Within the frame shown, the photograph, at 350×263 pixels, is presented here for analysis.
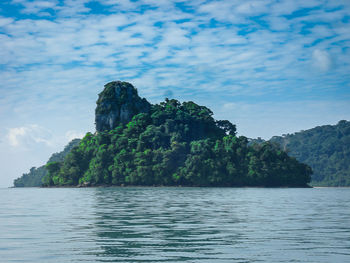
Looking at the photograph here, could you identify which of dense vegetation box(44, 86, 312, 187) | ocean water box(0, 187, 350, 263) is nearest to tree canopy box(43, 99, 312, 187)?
dense vegetation box(44, 86, 312, 187)

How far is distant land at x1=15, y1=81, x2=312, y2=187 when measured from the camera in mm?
134875

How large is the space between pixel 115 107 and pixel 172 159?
124ft

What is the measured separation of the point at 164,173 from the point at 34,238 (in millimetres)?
117140

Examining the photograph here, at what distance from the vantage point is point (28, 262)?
43.7 ft

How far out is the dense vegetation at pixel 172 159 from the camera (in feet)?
441

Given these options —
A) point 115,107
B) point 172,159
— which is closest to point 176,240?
point 172,159

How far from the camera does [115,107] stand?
16350cm

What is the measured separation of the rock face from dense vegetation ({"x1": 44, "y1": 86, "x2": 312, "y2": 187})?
4241mm

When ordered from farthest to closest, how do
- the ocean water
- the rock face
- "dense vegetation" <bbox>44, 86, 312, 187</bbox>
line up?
the rock face
"dense vegetation" <bbox>44, 86, 312, 187</bbox>
the ocean water

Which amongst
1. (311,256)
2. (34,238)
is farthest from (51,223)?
(311,256)

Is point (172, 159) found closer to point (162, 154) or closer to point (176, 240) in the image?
point (162, 154)

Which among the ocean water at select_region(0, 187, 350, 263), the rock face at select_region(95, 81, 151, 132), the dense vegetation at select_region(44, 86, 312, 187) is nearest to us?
the ocean water at select_region(0, 187, 350, 263)

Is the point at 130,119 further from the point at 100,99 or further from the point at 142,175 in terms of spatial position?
the point at 142,175

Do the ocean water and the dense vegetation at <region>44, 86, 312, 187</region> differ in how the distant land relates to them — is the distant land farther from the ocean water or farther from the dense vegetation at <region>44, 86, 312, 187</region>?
the ocean water
